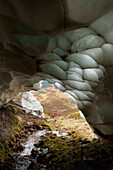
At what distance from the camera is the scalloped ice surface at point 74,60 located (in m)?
1.44

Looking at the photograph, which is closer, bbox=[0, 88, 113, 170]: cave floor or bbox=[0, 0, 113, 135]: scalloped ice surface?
bbox=[0, 0, 113, 135]: scalloped ice surface

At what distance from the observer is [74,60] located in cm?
178

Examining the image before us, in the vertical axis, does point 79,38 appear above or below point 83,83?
above

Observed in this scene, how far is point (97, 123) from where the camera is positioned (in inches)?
90.3

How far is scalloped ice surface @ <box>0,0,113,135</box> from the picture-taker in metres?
1.44

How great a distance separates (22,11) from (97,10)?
0.84 m

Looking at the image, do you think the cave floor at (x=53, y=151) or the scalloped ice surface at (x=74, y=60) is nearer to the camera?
the scalloped ice surface at (x=74, y=60)

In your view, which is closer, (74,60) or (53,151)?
(74,60)

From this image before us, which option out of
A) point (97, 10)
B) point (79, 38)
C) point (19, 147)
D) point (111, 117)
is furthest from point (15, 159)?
point (97, 10)

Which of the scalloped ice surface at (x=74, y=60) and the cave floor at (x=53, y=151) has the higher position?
the scalloped ice surface at (x=74, y=60)

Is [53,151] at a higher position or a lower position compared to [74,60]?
lower

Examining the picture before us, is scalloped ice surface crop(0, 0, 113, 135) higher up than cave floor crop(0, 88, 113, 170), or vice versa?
scalloped ice surface crop(0, 0, 113, 135)

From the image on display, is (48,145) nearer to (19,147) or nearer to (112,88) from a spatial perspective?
(19,147)

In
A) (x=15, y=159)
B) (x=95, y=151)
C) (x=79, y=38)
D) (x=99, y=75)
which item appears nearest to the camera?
(x=79, y=38)
